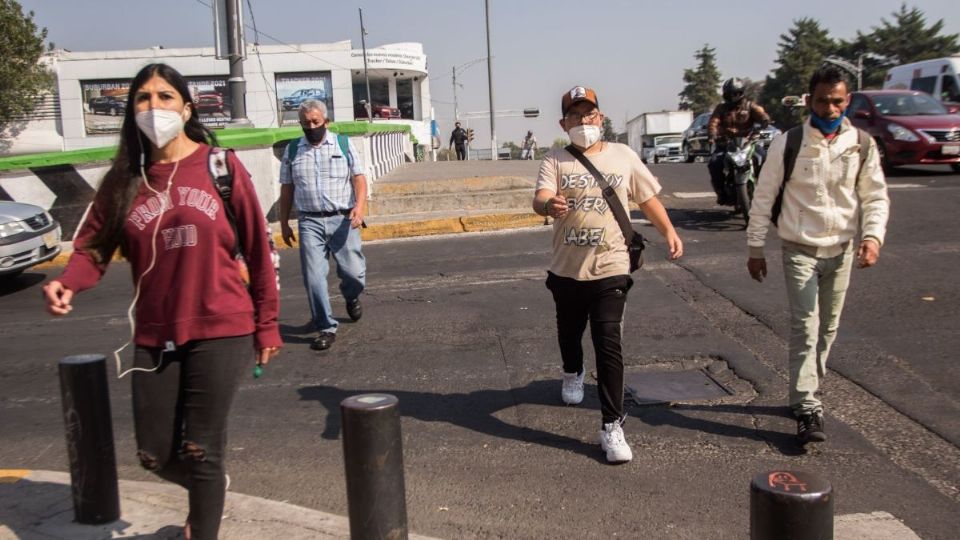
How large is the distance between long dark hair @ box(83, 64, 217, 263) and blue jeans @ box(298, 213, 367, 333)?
3396 millimetres

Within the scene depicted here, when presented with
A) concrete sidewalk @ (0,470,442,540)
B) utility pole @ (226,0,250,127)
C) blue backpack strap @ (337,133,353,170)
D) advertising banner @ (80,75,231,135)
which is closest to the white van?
utility pole @ (226,0,250,127)

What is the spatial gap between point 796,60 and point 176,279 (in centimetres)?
9314

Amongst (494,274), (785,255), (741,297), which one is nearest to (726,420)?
(785,255)

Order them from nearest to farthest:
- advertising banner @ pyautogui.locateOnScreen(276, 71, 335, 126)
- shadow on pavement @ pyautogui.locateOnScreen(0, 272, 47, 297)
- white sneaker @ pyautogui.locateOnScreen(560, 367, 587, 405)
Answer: white sneaker @ pyautogui.locateOnScreen(560, 367, 587, 405), shadow on pavement @ pyautogui.locateOnScreen(0, 272, 47, 297), advertising banner @ pyautogui.locateOnScreen(276, 71, 335, 126)

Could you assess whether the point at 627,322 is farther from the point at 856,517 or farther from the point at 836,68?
the point at 856,517

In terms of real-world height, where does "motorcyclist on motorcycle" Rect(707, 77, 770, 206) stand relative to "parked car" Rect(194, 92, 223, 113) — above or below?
below

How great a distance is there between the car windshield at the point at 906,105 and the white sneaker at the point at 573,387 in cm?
1429

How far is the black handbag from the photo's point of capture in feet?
14.4

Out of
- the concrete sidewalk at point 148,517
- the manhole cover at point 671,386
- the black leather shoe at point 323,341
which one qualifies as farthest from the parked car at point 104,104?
the concrete sidewalk at point 148,517

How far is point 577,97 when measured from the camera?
441cm

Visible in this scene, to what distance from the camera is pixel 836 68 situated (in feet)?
14.8

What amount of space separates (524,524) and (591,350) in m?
2.77

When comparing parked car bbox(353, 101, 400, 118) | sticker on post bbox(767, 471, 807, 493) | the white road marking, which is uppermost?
parked car bbox(353, 101, 400, 118)

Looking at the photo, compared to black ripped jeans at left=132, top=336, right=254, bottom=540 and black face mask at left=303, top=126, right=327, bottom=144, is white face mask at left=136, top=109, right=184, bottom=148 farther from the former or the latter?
black face mask at left=303, top=126, right=327, bottom=144
